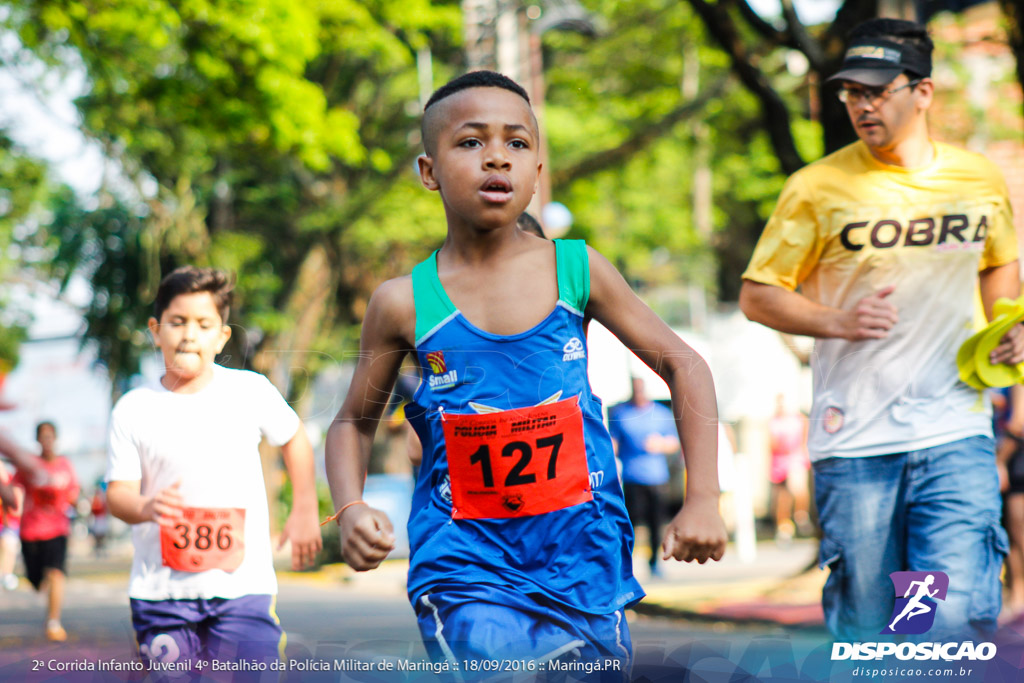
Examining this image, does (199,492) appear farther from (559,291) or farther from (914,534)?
(914,534)

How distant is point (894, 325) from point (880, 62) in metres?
0.92

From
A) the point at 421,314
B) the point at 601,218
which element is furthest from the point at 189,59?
the point at 601,218

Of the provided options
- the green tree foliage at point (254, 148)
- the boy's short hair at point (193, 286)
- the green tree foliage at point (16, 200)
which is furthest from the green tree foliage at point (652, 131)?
the boy's short hair at point (193, 286)

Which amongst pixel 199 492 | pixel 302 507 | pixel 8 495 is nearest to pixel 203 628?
pixel 199 492

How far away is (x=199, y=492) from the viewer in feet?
13.2

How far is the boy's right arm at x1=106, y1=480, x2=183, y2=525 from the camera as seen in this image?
3840mm

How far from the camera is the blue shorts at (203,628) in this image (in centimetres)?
397

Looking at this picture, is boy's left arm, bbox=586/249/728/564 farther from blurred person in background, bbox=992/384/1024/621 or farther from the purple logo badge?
blurred person in background, bbox=992/384/1024/621

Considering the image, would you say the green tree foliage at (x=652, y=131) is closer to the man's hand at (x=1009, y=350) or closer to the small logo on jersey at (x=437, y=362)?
the man's hand at (x=1009, y=350)

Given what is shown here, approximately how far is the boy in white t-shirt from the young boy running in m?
1.07

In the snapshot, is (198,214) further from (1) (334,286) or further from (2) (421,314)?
(2) (421,314)

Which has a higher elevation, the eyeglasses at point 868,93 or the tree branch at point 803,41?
the tree branch at point 803,41

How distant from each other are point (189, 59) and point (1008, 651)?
936 centimetres

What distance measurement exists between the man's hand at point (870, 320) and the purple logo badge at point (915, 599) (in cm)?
76
